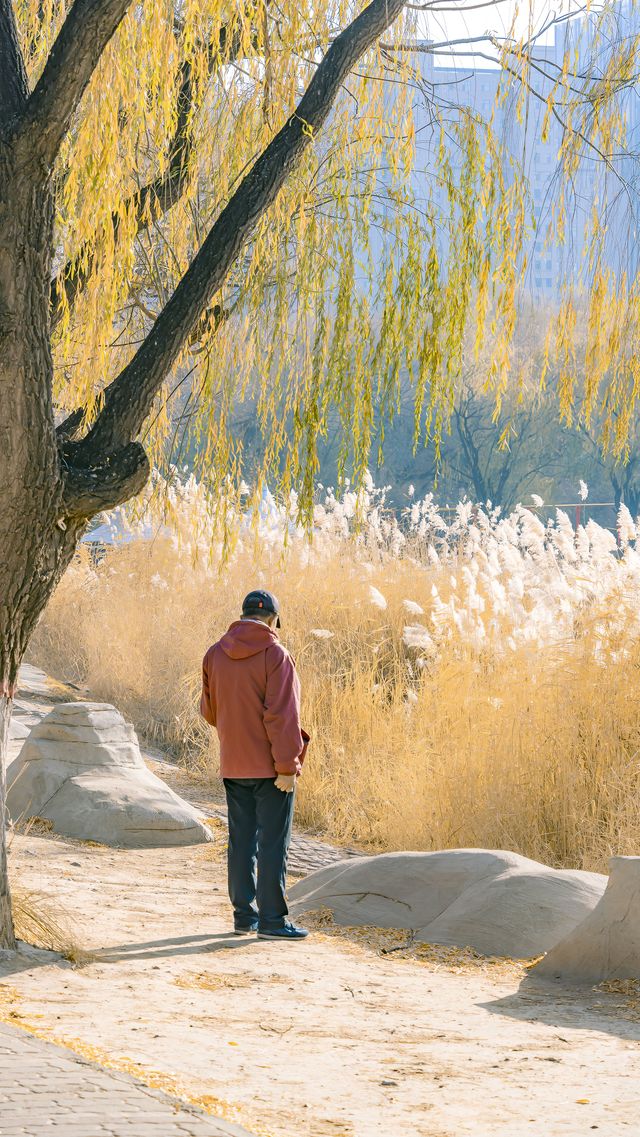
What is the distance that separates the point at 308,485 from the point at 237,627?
827 mm

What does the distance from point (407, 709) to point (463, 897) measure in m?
3.43

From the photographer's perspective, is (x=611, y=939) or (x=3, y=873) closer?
(x=3, y=873)

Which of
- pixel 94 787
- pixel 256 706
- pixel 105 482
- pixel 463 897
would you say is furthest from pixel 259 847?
pixel 94 787

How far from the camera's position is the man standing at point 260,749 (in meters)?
6.11

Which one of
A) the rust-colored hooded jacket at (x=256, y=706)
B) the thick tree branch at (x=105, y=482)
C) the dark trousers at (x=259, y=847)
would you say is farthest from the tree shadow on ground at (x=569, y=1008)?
the thick tree branch at (x=105, y=482)

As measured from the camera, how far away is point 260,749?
614 cm

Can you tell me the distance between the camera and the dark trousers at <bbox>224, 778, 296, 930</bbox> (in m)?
6.17

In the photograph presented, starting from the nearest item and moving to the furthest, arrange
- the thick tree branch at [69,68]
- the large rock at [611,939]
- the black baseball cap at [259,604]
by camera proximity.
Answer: the thick tree branch at [69,68] → the large rock at [611,939] → the black baseball cap at [259,604]

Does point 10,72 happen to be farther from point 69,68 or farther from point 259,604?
point 259,604

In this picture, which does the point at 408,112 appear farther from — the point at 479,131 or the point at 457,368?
the point at 457,368

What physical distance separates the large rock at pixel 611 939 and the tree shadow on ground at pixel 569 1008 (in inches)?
3.5

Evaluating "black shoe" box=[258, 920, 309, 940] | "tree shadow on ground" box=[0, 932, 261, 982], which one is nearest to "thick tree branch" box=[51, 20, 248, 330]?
"tree shadow on ground" box=[0, 932, 261, 982]

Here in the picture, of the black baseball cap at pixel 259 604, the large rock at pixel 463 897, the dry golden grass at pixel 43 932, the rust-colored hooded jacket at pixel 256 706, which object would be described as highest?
the black baseball cap at pixel 259 604

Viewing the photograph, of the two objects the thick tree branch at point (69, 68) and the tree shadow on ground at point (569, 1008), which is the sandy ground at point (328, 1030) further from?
the thick tree branch at point (69, 68)
